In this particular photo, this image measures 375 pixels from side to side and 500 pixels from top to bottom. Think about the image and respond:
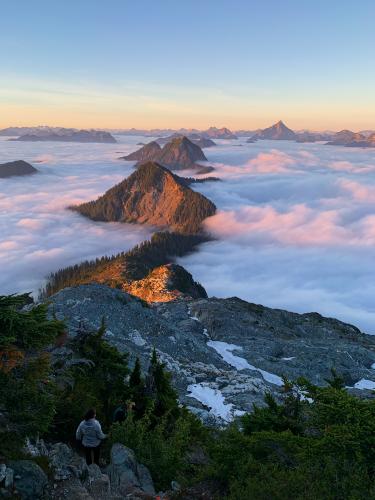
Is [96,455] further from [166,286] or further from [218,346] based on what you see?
[166,286]

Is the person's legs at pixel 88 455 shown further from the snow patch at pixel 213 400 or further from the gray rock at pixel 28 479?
the snow patch at pixel 213 400

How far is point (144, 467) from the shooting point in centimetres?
1509

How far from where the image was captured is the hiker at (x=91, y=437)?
14.9 m

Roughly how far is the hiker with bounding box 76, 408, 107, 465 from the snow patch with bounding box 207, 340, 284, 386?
42.9 m

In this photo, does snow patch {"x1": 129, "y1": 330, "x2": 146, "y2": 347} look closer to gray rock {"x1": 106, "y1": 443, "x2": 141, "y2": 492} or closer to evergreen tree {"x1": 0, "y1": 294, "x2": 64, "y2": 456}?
gray rock {"x1": 106, "y1": 443, "x2": 141, "y2": 492}

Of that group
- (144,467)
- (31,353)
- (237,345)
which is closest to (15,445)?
(31,353)

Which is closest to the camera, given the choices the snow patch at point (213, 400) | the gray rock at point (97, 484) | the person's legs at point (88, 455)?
the gray rock at point (97, 484)

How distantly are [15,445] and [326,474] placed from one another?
28.9 feet

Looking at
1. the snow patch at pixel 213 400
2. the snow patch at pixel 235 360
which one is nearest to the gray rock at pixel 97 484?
the snow patch at pixel 213 400

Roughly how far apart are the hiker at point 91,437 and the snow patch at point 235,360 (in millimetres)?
42857

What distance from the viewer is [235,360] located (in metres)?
61.0

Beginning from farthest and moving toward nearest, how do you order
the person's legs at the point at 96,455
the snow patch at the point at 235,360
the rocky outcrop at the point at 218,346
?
the snow patch at the point at 235,360, the rocky outcrop at the point at 218,346, the person's legs at the point at 96,455

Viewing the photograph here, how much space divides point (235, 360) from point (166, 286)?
77746 millimetres

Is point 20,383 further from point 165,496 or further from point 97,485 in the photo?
point 165,496
